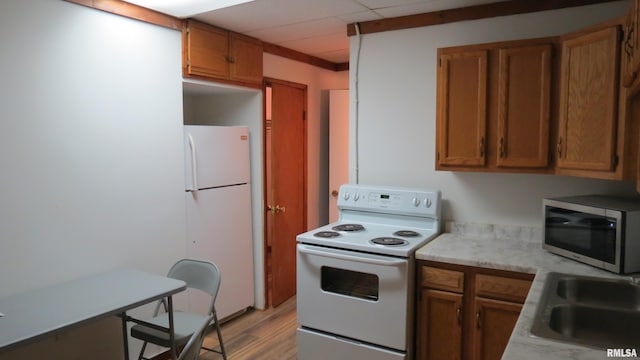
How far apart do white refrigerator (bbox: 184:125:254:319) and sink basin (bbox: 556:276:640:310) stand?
2.36 metres

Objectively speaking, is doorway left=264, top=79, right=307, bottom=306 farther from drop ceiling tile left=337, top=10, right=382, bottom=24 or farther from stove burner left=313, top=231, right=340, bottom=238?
stove burner left=313, top=231, right=340, bottom=238

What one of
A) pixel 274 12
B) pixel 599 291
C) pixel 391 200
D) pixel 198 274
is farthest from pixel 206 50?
pixel 599 291

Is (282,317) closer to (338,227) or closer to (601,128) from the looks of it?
(338,227)

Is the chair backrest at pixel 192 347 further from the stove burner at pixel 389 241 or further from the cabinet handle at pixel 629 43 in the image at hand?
the cabinet handle at pixel 629 43

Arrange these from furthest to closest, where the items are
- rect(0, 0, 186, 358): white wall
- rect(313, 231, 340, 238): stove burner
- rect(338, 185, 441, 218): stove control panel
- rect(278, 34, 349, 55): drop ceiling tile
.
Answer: rect(278, 34, 349, 55): drop ceiling tile, rect(338, 185, 441, 218): stove control panel, rect(313, 231, 340, 238): stove burner, rect(0, 0, 186, 358): white wall

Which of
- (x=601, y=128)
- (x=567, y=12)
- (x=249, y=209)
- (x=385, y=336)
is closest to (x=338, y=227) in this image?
(x=385, y=336)

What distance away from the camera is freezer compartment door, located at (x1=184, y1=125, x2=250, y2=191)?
3197mm

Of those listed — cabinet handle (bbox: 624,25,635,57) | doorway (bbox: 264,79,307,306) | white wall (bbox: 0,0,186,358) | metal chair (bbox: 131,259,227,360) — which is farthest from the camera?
doorway (bbox: 264,79,307,306)

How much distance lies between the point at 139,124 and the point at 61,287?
3.42 feet

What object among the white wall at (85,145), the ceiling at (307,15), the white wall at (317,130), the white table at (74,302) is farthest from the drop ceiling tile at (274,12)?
the white table at (74,302)

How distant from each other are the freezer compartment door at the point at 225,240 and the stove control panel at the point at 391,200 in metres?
0.92

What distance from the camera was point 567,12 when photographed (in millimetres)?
2627

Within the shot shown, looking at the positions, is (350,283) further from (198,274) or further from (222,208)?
(222,208)

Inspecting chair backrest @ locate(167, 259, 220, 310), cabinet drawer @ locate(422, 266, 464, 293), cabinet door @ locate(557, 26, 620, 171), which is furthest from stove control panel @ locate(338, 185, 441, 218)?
chair backrest @ locate(167, 259, 220, 310)
